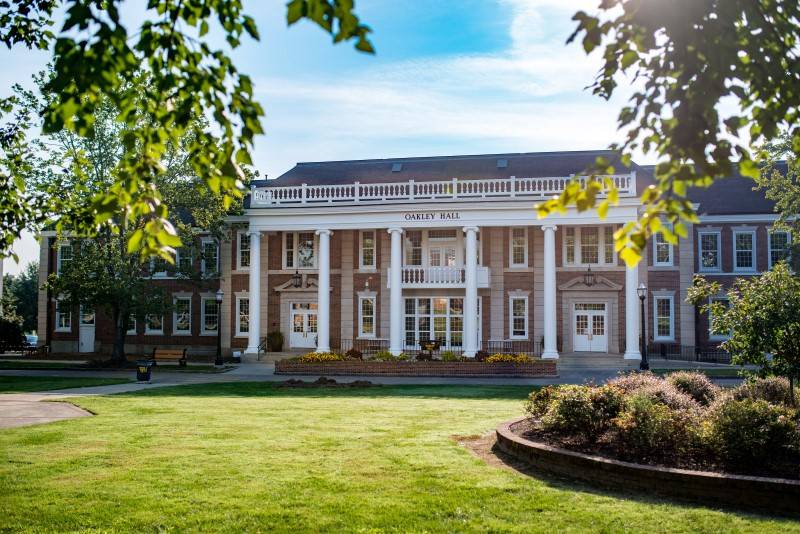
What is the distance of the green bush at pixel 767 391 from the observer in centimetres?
1311

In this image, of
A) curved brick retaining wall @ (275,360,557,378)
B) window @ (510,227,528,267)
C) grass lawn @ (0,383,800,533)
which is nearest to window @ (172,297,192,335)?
curved brick retaining wall @ (275,360,557,378)

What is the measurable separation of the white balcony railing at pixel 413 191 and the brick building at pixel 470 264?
0.11m

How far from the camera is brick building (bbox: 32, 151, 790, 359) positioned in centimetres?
3641

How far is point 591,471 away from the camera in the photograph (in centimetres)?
919

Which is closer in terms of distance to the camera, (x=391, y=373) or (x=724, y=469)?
(x=724, y=469)

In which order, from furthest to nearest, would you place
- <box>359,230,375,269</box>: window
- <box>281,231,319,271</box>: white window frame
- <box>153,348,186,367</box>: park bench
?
1. <box>281,231,319,271</box>: white window frame
2. <box>359,230,375,269</box>: window
3. <box>153,348,186,367</box>: park bench

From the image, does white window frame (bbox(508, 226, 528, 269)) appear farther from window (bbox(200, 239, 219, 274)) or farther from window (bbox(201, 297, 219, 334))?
window (bbox(201, 297, 219, 334))

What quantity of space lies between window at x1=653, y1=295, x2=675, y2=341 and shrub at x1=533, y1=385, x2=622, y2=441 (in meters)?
28.7

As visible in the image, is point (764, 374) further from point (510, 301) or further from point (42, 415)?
point (510, 301)

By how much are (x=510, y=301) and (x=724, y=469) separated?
30.1 metres

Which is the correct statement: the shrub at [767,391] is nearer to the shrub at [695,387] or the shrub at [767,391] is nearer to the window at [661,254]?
the shrub at [695,387]

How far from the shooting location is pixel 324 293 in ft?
124

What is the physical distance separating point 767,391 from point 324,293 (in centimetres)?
2650

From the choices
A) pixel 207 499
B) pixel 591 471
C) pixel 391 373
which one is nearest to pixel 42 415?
pixel 207 499
